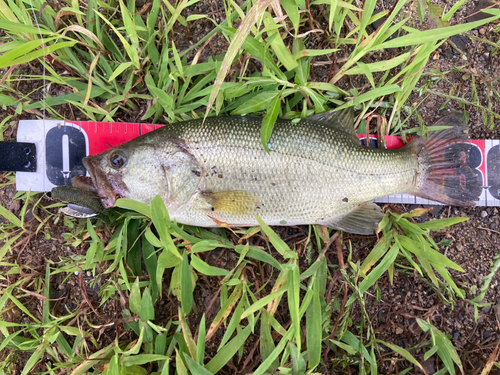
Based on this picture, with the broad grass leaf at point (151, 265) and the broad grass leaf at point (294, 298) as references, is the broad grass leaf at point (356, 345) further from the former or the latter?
the broad grass leaf at point (151, 265)

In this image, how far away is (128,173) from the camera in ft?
7.93

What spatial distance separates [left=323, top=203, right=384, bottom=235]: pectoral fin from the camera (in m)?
2.63

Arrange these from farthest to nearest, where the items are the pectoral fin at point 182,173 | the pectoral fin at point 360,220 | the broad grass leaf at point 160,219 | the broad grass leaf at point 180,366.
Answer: the pectoral fin at point 360,220, the pectoral fin at point 182,173, the broad grass leaf at point 180,366, the broad grass leaf at point 160,219

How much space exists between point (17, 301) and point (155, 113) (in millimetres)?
2001

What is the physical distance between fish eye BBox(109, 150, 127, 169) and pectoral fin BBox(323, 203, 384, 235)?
5.81 ft

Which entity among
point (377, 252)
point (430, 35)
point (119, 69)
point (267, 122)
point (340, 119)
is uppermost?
point (430, 35)

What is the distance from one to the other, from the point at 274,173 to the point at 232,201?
411 mm

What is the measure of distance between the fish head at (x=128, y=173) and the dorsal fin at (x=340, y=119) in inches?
56.8

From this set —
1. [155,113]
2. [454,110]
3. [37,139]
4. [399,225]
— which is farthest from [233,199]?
[454,110]

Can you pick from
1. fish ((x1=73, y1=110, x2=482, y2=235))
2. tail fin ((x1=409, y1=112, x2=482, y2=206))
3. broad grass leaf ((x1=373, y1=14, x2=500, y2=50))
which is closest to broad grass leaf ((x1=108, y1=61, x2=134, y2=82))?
fish ((x1=73, y1=110, x2=482, y2=235))

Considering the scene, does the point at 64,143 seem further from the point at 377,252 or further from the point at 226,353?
the point at 377,252

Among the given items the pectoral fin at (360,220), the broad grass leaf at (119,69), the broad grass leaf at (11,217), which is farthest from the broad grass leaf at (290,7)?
the broad grass leaf at (11,217)

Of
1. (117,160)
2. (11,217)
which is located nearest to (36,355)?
(11,217)

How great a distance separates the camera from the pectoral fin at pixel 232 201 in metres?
2.45
